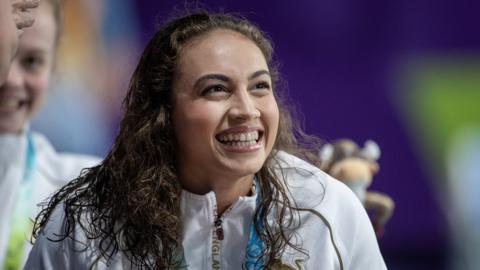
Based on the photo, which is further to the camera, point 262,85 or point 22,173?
point 22,173

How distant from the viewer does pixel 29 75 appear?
3297 mm

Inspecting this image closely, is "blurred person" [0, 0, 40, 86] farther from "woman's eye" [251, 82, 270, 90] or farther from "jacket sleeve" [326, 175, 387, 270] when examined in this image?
"jacket sleeve" [326, 175, 387, 270]

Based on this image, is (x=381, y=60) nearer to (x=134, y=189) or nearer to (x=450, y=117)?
(x=450, y=117)

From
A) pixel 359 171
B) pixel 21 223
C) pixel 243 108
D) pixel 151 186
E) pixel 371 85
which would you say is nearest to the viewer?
pixel 243 108

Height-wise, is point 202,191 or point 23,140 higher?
point 23,140

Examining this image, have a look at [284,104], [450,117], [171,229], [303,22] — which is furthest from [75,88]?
[171,229]

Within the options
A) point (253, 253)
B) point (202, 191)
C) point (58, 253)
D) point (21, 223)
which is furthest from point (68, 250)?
point (21, 223)

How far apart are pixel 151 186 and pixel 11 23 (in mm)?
905

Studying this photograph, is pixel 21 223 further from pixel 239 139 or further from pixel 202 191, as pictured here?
pixel 239 139

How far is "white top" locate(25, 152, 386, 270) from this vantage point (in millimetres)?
2346

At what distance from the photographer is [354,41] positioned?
545 cm

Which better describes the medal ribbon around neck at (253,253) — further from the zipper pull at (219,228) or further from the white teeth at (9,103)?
the white teeth at (9,103)

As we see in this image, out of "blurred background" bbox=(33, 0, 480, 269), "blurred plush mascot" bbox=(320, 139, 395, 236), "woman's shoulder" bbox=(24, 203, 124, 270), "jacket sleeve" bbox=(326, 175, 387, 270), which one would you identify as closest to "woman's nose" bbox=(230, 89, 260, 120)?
"jacket sleeve" bbox=(326, 175, 387, 270)

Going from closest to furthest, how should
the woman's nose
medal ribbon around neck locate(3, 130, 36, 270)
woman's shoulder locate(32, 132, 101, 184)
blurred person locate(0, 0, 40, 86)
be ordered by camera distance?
1. blurred person locate(0, 0, 40, 86)
2. the woman's nose
3. medal ribbon around neck locate(3, 130, 36, 270)
4. woman's shoulder locate(32, 132, 101, 184)
